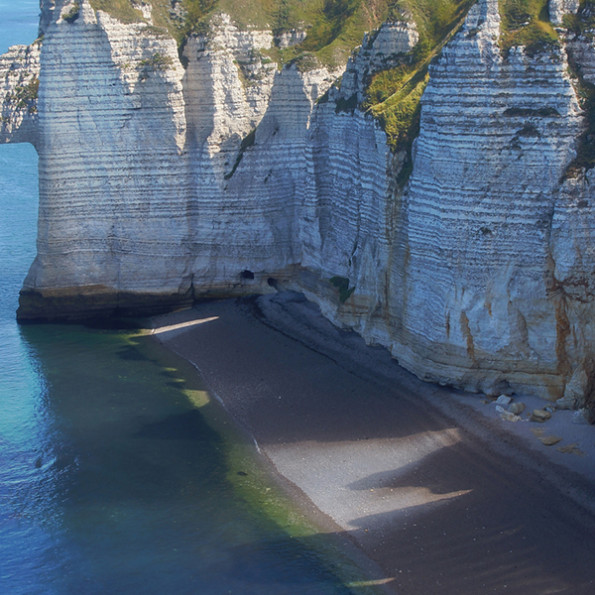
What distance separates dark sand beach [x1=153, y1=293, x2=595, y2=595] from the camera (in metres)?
18.9

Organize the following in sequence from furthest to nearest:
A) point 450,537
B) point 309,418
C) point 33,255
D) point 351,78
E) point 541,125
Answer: point 33,255, point 351,78, point 309,418, point 541,125, point 450,537

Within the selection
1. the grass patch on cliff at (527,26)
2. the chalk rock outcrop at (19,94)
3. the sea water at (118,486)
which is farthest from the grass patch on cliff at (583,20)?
the chalk rock outcrop at (19,94)

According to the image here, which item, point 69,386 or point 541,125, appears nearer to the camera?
point 541,125

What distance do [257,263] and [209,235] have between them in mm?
2191

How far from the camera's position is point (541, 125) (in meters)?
22.8

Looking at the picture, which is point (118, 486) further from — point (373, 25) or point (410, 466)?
point (373, 25)

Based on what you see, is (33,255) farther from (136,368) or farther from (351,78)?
(351,78)

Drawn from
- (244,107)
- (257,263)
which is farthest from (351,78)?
(257,263)

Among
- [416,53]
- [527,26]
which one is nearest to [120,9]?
[416,53]

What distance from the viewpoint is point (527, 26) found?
77.3 feet

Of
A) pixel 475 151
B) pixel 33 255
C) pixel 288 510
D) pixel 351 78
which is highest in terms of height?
pixel 351 78

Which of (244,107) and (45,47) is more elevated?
(45,47)

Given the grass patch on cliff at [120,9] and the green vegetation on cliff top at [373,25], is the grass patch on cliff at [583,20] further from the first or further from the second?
the grass patch on cliff at [120,9]

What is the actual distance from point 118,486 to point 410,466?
7.67m
